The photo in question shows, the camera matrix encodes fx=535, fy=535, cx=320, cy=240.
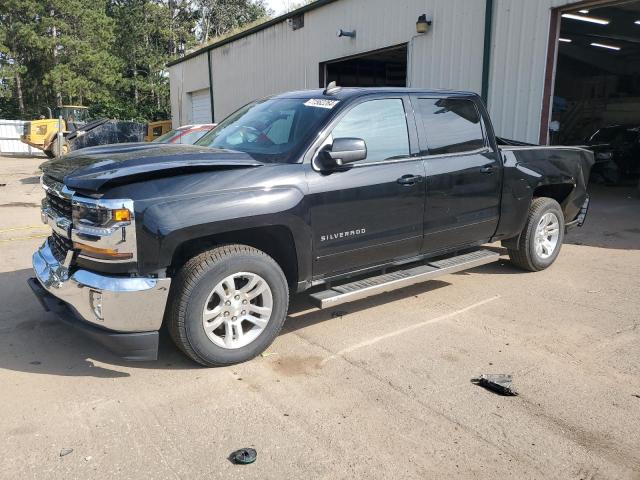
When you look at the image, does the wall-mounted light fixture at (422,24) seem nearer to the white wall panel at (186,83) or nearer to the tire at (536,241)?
the tire at (536,241)

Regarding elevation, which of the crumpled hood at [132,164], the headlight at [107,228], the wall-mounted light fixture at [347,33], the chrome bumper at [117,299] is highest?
the wall-mounted light fixture at [347,33]

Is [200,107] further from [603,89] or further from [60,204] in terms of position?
[60,204]

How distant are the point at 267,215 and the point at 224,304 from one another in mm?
676

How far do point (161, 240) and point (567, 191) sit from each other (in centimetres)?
501

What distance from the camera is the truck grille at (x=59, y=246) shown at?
366 centimetres

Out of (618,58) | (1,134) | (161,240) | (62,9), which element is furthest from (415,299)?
(62,9)

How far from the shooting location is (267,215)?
368 centimetres

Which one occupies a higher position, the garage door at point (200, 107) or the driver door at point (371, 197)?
the garage door at point (200, 107)

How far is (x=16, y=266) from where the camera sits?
20.4ft

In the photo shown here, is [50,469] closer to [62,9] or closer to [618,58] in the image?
[618,58]

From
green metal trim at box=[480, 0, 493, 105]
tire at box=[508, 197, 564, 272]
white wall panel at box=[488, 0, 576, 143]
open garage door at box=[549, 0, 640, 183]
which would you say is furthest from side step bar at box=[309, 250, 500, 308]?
open garage door at box=[549, 0, 640, 183]

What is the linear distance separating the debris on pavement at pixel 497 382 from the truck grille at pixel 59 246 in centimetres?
289

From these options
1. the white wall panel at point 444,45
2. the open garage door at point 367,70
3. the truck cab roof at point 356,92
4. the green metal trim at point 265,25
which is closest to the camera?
the truck cab roof at point 356,92

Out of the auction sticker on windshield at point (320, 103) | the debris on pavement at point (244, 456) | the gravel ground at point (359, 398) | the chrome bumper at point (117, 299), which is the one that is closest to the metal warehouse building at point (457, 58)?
the gravel ground at point (359, 398)
